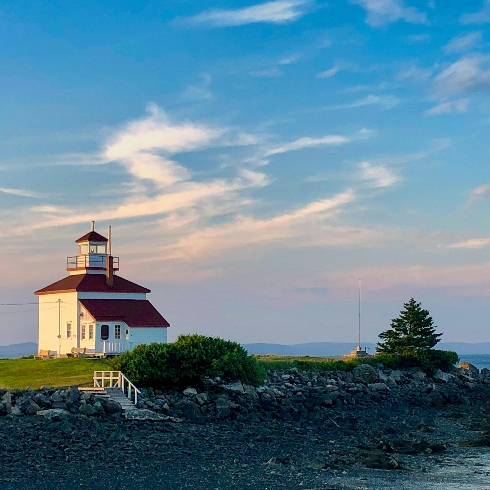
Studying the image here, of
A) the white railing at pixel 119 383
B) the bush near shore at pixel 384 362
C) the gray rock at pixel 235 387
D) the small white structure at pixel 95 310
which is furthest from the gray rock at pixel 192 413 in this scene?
the small white structure at pixel 95 310

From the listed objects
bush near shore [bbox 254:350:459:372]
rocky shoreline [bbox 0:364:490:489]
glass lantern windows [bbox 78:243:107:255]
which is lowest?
rocky shoreline [bbox 0:364:490:489]

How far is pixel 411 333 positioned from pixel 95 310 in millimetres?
21897

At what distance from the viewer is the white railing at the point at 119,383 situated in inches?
1180

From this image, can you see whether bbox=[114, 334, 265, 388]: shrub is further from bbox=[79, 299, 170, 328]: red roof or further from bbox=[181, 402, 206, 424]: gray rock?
bbox=[79, 299, 170, 328]: red roof

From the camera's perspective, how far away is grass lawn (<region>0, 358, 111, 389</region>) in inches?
1442

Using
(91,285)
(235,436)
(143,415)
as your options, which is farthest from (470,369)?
(143,415)

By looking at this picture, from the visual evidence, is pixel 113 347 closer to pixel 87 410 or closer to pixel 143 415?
pixel 143 415

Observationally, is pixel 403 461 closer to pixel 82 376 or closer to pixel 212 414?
pixel 212 414

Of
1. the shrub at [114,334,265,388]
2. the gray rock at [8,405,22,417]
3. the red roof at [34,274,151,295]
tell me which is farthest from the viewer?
the red roof at [34,274,151,295]

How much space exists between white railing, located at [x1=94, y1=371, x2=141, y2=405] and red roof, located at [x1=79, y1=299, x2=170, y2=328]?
22.5 metres

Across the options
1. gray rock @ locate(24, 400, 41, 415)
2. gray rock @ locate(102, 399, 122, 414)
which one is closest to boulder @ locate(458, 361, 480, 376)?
gray rock @ locate(102, 399, 122, 414)

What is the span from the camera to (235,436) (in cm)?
2631

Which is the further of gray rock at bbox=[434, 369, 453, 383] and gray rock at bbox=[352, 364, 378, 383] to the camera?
gray rock at bbox=[434, 369, 453, 383]

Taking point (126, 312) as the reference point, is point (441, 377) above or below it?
below
